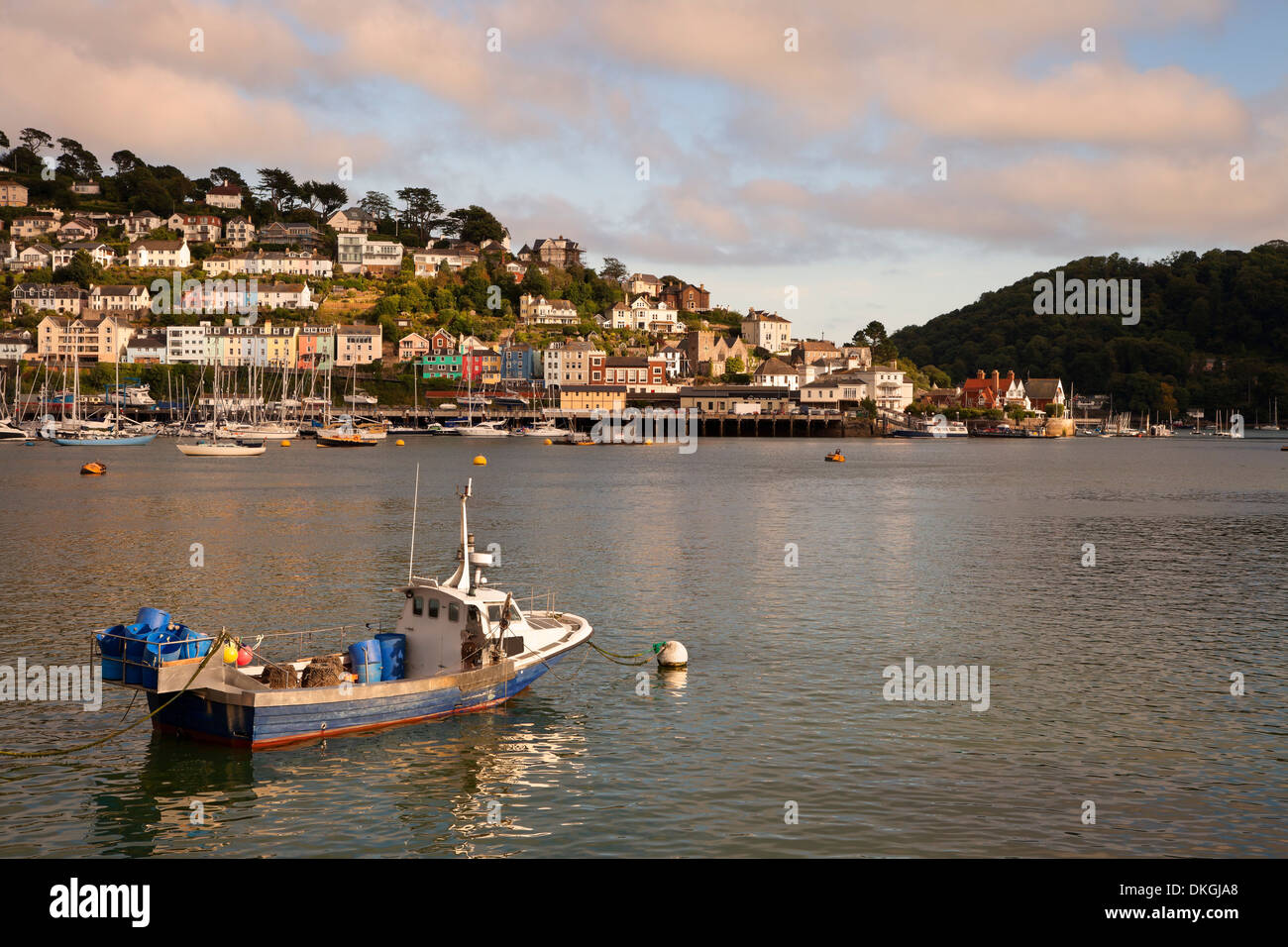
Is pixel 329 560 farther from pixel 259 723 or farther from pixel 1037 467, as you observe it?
pixel 1037 467

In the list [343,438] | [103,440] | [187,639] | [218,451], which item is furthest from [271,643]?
[103,440]

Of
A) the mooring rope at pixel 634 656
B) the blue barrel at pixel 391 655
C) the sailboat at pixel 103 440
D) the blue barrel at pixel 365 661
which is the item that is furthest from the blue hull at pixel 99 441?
the blue barrel at pixel 365 661

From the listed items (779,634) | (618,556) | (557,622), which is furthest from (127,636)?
(618,556)

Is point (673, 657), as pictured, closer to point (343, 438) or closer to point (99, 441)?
point (343, 438)

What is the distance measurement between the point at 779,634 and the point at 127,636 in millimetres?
19312

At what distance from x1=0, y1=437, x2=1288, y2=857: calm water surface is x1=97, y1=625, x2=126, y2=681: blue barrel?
1.73 m

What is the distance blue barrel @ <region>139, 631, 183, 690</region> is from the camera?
21.7 meters

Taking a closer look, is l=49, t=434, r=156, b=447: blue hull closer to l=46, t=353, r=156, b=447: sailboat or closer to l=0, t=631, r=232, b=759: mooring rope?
l=46, t=353, r=156, b=447: sailboat

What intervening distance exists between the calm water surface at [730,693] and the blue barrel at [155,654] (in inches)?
68.5

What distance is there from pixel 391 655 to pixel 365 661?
0.90 meters

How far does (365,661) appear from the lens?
24.3m

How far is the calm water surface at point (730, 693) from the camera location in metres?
18.7

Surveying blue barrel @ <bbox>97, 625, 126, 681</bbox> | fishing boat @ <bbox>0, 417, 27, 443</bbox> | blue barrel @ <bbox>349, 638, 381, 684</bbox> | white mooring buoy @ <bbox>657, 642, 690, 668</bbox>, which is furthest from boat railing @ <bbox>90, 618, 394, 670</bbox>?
fishing boat @ <bbox>0, 417, 27, 443</bbox>
